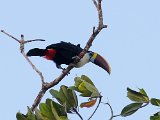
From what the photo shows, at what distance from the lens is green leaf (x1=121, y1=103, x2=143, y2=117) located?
2998 mm

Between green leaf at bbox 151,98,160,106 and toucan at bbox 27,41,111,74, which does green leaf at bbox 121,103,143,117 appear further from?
toucan at bbox 27,41,111,74

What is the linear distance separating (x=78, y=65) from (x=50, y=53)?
0.66 m

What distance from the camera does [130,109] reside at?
3016 mm

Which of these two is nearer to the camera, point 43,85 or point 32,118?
point 32,118

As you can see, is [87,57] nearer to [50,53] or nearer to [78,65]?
[50,53]

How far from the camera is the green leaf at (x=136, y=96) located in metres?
2.98

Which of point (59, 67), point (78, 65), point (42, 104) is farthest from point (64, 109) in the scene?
point (59, 67)

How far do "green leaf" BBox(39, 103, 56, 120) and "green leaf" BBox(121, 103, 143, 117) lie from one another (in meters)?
0.47

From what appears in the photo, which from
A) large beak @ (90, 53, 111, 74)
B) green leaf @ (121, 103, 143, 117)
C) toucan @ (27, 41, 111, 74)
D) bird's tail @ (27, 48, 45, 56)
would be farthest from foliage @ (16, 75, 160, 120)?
large beak @ (90, 53, 111, 74)

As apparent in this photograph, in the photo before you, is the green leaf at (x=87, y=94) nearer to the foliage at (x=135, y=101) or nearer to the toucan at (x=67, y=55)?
the foliage at (x=135, y=101)


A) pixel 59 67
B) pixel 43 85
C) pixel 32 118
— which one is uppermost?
pixel 59 67

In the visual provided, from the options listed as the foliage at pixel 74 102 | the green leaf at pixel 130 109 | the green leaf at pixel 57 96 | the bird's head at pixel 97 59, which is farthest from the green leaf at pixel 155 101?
the bird's head at pixel 97 59

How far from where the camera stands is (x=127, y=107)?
3.03m

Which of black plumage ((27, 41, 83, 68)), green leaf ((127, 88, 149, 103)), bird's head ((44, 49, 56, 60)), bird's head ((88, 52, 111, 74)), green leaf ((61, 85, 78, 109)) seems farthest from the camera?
bird's head ((88, 52, 111, 74))
